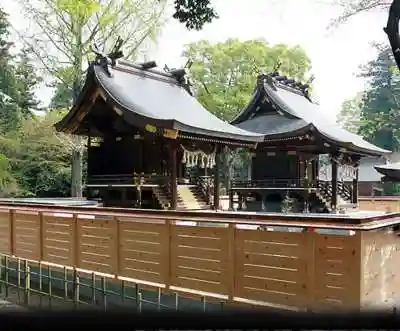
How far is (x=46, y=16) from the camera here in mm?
17688

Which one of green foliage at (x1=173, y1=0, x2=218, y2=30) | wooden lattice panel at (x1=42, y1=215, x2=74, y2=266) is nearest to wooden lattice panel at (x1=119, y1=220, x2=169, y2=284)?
wooden lattice panel at (x1=42, y1=215, x2=74, y2=266)

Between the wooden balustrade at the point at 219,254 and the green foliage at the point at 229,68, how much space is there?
18.4 meters

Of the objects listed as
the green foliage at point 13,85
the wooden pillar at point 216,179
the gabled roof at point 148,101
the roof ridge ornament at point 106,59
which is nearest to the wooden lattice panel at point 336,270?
the gabled roof at point 148,101

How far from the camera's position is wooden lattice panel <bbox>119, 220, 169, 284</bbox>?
4.29 m

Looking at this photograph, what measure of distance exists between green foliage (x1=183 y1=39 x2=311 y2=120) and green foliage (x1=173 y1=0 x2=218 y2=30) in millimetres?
17117

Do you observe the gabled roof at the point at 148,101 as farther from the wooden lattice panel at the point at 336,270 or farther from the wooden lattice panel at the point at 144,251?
the wooden lattice panel at the point at 336,270

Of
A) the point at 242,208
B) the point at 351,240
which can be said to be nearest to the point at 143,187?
the point at 242,208

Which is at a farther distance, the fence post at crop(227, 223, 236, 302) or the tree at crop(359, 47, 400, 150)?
the tree at crop(359, 47, 400, 150)

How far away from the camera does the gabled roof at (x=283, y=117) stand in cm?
1545

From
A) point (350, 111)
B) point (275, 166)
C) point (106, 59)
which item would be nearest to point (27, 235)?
point (106, 59)

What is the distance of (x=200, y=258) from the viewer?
4.05 metres

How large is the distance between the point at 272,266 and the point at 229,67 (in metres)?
21.4

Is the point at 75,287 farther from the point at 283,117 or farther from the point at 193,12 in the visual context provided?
the point at 283,117

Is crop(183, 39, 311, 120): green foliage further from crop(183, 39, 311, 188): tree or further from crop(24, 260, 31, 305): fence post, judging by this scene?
crop(24, 260, 31, 305): fence post
